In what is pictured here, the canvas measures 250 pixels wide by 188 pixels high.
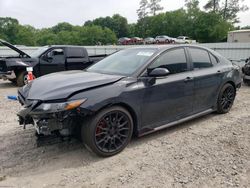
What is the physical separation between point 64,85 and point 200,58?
110 inches

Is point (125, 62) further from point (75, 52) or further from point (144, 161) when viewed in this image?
point (75, 52)

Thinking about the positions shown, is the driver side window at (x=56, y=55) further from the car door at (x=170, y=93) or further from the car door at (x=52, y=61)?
the car door at (x=170, y=93)

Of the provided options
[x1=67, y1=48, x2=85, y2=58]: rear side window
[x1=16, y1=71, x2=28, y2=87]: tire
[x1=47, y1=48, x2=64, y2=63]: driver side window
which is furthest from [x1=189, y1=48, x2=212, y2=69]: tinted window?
[x1=16, y1=71, x2=28, y2=87]: tire

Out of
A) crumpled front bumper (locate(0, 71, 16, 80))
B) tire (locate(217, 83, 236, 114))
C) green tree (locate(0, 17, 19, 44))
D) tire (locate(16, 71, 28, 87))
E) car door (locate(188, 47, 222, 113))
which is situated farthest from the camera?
green tree (locate(0, 17, 19, 44))

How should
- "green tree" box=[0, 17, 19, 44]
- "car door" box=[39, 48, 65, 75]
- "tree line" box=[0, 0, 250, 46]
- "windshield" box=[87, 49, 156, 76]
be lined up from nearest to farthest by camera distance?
1. "windshield" box=[87, 49, 156, 76]
2. "car door" box=[39, 48, 65, 75]
3. "tree line" box=[0, 0, 250, 46]
4. "green tree" box=[0, 17, 19, 44]

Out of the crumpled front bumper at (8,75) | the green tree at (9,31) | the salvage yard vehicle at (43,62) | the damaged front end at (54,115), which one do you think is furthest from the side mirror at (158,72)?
the green tree at (9,31)

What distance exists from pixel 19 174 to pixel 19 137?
1256 mm

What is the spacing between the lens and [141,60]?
3822mm

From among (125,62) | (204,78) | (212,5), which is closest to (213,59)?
(204,78)

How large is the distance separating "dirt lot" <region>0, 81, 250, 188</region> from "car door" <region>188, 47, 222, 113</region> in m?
0.53

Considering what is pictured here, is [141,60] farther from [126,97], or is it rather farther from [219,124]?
[219,124]

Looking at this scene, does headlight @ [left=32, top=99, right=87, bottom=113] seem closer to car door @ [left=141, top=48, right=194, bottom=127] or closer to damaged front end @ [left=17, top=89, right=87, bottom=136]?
damaged front end @ [left=17, top=89, right=87, bottom=136]

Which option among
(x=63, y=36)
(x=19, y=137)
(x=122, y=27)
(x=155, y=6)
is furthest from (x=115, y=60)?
(x=122, y=27)

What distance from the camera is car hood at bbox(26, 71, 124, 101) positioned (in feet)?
9.89
